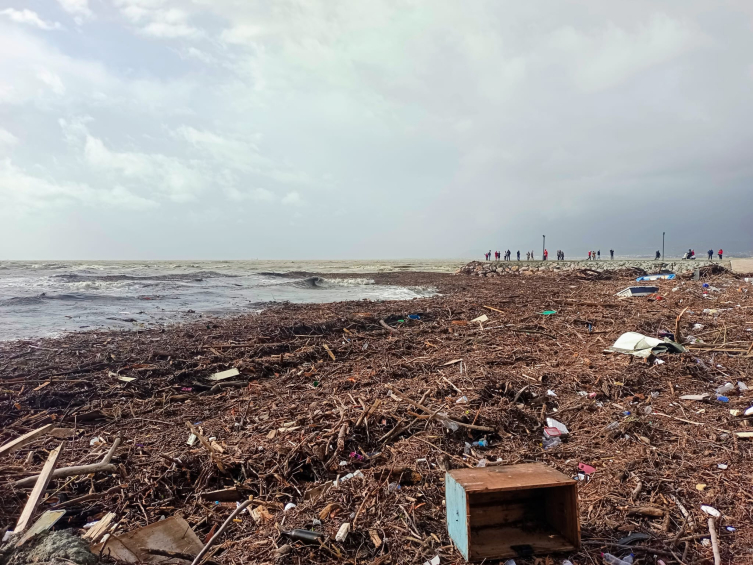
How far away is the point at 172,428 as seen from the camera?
535 cm

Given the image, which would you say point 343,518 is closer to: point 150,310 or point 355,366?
point 355,366

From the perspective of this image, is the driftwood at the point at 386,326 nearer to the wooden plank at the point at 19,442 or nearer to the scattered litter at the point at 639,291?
the wooden plank at the point at 19,442

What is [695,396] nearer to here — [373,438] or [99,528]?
[373,438]

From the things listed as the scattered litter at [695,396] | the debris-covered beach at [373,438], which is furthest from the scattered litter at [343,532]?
→ the scattered litter at [695,396]

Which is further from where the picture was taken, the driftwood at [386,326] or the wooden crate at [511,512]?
the driftwood at [386,326]

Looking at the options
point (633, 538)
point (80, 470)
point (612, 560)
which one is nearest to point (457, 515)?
point (612, 560)

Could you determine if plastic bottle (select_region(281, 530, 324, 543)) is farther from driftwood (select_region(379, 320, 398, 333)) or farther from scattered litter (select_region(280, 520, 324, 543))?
driftwood (select_region(379, 320, 398, 333))

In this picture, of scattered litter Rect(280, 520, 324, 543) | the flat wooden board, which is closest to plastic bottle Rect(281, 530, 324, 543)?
scattered litter Rect(280, 520, 324, 543)

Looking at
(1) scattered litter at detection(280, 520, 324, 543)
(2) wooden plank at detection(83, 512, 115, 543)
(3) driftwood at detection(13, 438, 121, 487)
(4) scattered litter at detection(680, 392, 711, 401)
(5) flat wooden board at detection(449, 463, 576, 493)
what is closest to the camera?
(5) flat wooden board at detection(449, 463, 576, 493)

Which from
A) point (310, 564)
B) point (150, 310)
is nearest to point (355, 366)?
point (310, 564)

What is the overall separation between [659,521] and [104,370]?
836 cm

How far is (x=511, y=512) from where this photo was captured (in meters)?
3.05

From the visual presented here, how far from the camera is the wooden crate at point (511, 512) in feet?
8.65

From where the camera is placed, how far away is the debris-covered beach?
3010 millimetres
